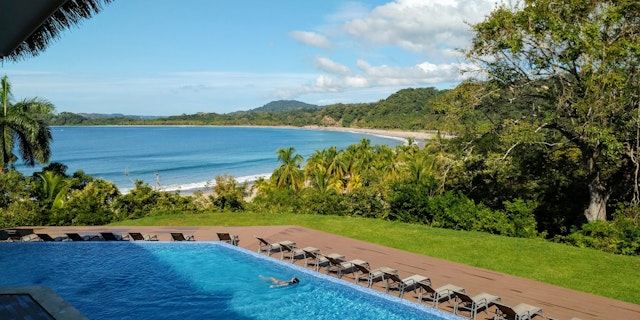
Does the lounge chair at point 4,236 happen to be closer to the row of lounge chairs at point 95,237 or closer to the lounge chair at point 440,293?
the row of lounge chairs at point 95,237

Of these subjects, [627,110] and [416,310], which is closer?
[416,310]

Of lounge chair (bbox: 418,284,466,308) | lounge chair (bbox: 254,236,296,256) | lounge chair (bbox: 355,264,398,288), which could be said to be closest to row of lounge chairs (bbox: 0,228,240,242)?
lounge chair (bbox: 254,236,296,256)

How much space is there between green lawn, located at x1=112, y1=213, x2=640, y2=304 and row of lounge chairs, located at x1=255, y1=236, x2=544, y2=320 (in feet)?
9.03

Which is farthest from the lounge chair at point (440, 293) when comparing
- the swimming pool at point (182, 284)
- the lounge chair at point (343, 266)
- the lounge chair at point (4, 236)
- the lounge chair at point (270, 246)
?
the lounge chair at point (4, 236)

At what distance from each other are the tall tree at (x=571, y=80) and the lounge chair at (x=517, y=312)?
262 inches

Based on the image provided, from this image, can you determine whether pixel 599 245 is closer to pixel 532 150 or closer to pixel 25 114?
pixel 532 150

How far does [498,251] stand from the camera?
540 inches

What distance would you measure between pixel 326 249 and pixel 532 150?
8884 mm

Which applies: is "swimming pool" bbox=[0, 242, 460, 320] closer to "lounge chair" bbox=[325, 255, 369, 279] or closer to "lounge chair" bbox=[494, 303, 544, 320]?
"lounge chair" bbox=[325, 255, 369, 279]

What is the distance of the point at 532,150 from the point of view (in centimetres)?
1738

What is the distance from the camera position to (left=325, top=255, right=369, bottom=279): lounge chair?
11.7 metres

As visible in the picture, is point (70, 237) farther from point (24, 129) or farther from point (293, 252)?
point (24, 129)

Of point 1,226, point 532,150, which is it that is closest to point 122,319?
point 1,226

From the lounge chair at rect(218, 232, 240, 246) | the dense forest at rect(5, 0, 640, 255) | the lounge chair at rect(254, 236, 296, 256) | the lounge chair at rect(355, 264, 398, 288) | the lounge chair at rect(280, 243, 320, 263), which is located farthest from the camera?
the lounge chair at rect(218, 232, 240, 246)
